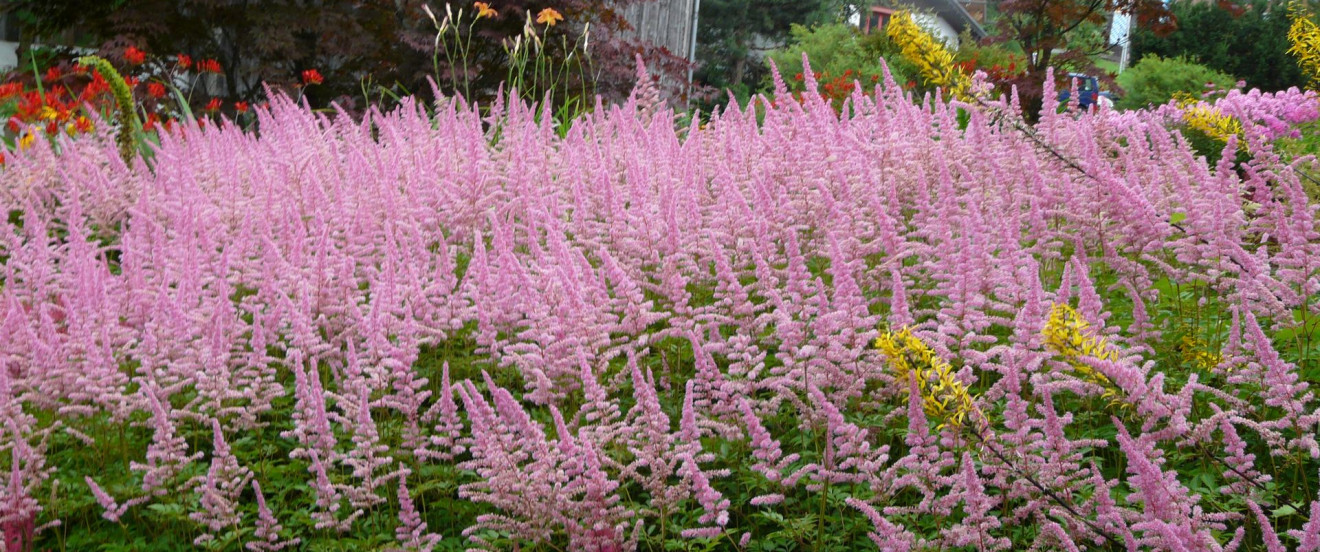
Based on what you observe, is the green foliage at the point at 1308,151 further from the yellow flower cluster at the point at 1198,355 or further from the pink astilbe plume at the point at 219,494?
the pink astilbe plume at the point at 219,494

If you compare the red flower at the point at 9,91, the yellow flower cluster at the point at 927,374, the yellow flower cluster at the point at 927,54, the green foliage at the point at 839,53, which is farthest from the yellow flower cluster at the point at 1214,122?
the green foliage at the point at 839,53

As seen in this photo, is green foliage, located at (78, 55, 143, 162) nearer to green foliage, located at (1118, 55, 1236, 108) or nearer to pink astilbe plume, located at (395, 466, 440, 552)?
pink astilbe plume, located at (395, 466, 440, 552)

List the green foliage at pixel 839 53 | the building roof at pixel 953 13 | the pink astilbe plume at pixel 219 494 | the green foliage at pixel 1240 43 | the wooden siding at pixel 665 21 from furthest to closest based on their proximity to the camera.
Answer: the building roof at pixel 953 13, the green foliage at pixel 1240 43, the green foliage at pixel 839 53, the wooden siding at pixel 665 21, the pink astilbe plume at pixel 219 494

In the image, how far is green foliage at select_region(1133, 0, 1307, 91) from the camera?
28859mm

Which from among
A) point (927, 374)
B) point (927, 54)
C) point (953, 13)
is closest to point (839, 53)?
Answer: point (927, 54)

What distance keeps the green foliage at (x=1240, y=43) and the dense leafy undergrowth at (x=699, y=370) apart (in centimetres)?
2770

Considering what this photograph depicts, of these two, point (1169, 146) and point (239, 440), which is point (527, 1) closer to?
point (1169, 146)

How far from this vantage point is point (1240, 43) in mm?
29703

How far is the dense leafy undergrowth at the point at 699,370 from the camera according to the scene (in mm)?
2461

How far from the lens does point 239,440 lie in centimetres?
317

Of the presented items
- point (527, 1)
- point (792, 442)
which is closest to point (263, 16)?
point (527, 1)

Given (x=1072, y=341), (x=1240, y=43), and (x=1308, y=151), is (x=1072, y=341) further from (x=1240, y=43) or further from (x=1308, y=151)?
(x=1240, y=43)

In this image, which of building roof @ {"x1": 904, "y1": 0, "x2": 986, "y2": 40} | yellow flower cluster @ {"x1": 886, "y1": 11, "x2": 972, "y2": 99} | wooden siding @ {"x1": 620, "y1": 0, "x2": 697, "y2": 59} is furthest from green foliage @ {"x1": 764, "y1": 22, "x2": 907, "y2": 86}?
building roof @ {"x1": 904, "y1": 0, "x2": 986, "y2": 40}

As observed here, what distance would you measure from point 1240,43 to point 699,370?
3132 centimetres
